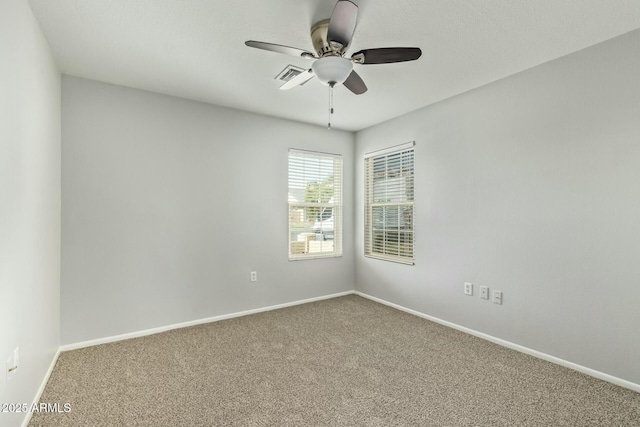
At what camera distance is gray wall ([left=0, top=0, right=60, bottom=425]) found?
1558mm

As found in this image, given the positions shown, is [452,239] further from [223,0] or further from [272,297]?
[223,0]

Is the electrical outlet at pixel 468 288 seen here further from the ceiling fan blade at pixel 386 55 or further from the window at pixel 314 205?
the ceiling fan blade at pixel 386 55

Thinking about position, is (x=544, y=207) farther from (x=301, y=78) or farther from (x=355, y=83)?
(x=301, y=78)

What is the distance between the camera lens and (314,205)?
4.38 m

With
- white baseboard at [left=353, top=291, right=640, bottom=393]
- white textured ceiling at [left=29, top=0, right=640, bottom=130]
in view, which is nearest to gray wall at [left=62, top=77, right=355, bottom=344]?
white textured ceiling at [left=29, top=0, right=640, bottom=130]

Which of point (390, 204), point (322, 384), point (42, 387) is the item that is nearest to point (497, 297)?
point (390, 204)

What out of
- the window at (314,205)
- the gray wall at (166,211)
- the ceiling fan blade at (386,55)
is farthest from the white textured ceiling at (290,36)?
the window at (314,205)

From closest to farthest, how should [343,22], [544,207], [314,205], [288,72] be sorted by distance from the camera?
1. [343,22]
2. [544,207]
3. [288,72]
4. [314,205]

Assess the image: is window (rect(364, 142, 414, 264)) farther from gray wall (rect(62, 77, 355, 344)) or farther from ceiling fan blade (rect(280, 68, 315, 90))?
ceiling fan blade (rect(280, 68, 315, 90))

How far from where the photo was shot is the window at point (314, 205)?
4219 millimetres

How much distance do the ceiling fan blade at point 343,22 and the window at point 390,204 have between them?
7.31 ft

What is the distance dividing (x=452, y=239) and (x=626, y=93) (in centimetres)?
178

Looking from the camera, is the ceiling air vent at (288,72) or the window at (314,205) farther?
the window at (314,205)

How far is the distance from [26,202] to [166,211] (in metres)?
1.42
